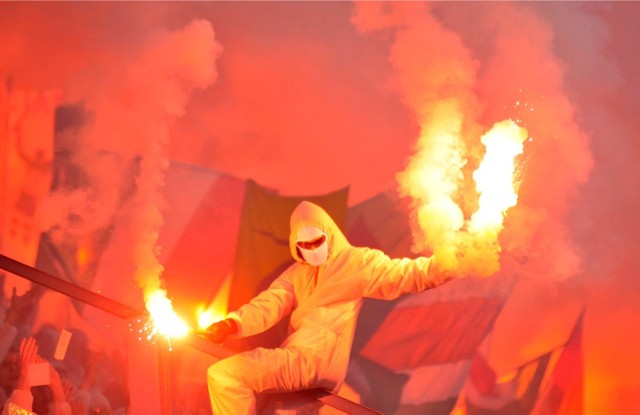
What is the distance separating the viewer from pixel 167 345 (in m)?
4.36

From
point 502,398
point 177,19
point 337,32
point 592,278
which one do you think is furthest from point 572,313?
point 177,19

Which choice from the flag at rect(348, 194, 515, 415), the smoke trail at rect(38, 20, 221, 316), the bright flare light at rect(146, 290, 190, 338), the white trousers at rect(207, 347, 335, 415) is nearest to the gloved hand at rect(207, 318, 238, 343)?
the white trousers at rect(207, 347, 335, 415)

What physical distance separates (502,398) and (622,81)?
187 centimetres

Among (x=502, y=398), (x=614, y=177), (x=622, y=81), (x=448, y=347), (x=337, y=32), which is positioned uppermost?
(x=337, y=32)

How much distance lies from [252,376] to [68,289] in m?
1.19

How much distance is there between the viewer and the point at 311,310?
4223 millimetres

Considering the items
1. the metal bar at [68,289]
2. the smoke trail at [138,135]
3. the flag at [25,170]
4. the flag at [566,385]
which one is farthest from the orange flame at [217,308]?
the flag at [566,385]

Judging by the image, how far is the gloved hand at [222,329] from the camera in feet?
13.5

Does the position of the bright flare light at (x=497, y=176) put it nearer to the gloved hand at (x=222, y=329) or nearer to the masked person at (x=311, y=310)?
the masked person at (x=311, y=310)

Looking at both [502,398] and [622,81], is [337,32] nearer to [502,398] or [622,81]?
[622,81]

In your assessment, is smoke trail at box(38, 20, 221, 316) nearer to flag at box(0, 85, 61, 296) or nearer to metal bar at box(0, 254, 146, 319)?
flag at box(0, 85, 61, 296)

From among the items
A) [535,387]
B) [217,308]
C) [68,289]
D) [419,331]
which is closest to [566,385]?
[535,387]

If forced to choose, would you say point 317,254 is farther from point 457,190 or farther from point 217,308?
point 457,190

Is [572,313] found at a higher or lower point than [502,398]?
higher
